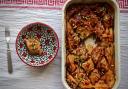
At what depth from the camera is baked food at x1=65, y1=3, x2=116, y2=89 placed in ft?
4.13

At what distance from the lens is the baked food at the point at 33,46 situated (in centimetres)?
127

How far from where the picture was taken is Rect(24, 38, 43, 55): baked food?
4.16 feet

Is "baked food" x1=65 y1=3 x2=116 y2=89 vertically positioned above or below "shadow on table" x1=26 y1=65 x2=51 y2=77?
above

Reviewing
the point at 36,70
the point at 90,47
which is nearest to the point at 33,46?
the point at 36,70

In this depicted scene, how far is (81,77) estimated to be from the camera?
1.26 metres

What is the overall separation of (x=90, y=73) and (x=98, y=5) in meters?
0.30

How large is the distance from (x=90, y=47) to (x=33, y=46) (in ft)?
0.80

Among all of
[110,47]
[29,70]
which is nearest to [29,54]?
[29,70]

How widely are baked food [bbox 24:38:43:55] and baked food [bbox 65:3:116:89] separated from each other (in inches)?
4.8

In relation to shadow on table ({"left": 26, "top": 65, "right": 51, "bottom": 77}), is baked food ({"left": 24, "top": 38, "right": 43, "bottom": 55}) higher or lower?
higher

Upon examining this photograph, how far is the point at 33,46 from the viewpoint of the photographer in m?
1.27

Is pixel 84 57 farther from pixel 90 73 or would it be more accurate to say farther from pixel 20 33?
pixel 20 33

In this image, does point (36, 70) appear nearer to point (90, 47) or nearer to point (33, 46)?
point (33, 46)

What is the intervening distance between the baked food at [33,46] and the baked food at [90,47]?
121 millimetres
